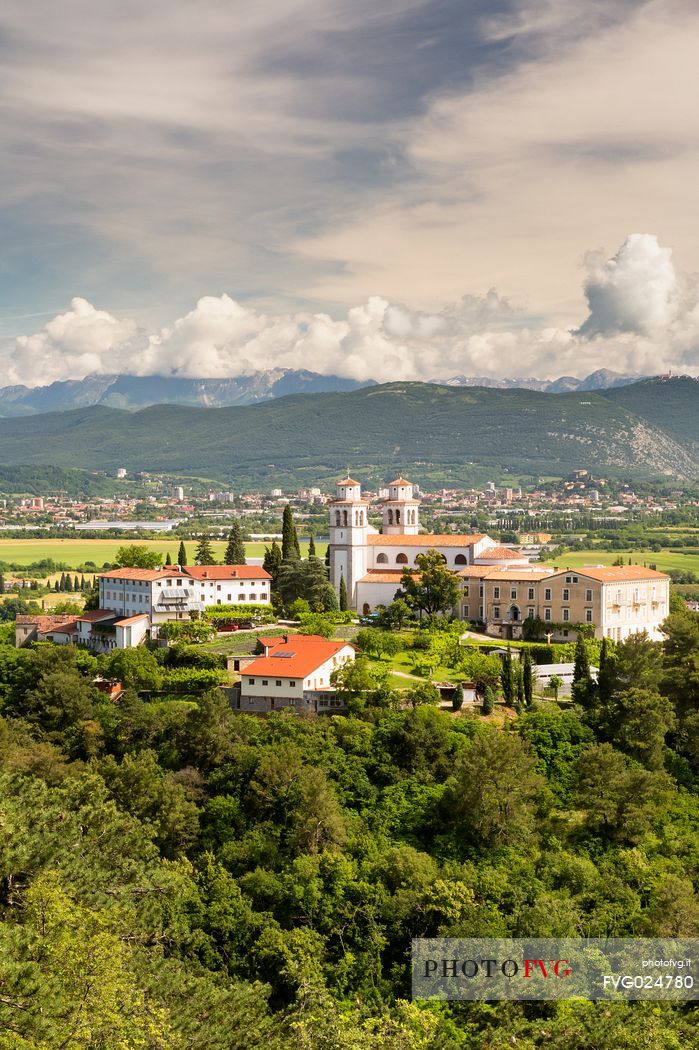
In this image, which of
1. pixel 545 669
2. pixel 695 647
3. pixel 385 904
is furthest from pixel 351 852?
pixel 695 647

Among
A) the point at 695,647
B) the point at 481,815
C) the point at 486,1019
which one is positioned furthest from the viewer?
the point at 695,647

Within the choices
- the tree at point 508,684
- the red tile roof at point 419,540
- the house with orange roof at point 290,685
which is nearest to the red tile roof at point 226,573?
the red tile roof at point 419,540

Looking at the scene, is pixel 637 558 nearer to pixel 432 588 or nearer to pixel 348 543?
pixel 348 543

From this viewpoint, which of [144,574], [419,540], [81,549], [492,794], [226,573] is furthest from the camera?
[81,549]

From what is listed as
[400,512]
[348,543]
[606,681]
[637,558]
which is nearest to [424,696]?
[606,681]

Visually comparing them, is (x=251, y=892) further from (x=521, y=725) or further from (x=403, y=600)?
(x=403, y=600)

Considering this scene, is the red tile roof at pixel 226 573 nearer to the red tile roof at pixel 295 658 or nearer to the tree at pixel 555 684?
the red tile roof at pixel 295 658
